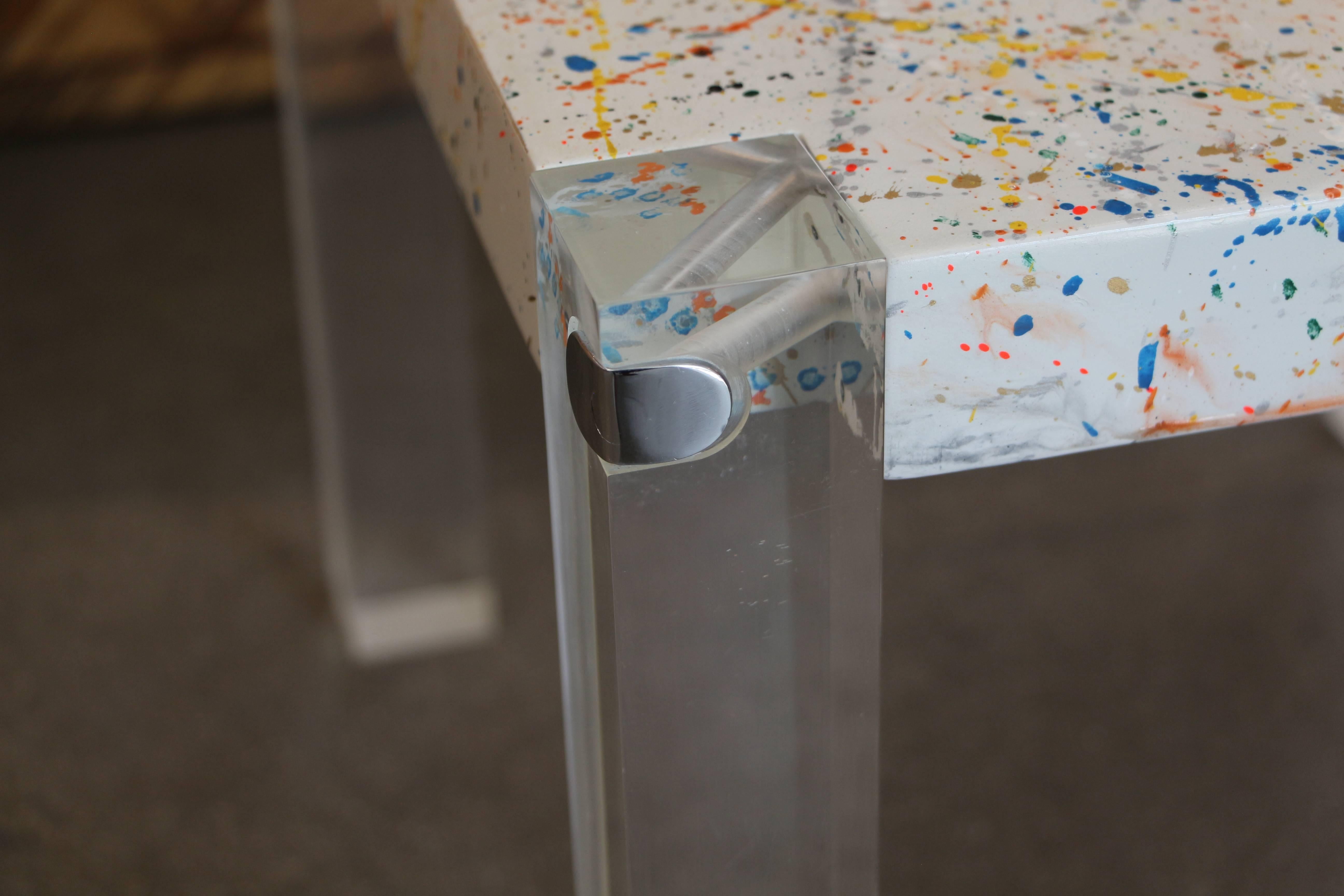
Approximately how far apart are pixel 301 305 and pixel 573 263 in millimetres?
1250

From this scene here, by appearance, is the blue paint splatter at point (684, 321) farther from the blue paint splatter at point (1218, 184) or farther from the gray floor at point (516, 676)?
the gray floor at point (516, 676)

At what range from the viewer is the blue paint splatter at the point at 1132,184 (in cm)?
27

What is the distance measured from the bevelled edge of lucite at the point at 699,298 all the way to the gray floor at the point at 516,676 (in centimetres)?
60

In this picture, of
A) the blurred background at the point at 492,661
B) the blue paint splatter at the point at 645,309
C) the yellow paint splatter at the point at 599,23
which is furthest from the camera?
the blurred background at the point at 492,661

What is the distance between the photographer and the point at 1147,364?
27cm

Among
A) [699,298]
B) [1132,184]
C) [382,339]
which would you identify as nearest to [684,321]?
[699,298]

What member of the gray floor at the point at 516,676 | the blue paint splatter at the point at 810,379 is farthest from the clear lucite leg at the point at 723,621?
the gray floor at the point at 516,676

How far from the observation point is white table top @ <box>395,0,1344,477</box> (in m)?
0.26

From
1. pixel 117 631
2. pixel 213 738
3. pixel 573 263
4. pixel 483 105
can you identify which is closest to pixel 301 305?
pixel 117 631

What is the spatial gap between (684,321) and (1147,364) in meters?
0.10

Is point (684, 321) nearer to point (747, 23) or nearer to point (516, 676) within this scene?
point (747, 23)

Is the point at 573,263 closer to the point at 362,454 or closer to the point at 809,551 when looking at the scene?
the point at 809,551

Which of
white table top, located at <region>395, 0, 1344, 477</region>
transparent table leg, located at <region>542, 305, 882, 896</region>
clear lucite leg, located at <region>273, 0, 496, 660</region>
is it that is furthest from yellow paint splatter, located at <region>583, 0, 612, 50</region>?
clear lucite leg, located at <region>273, 0, 496, 660</region>

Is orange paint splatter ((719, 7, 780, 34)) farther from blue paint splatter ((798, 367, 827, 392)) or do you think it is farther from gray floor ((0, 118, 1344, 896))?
gray floor ((0, 118, 1344, 896))
